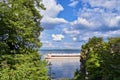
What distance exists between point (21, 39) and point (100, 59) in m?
27.8

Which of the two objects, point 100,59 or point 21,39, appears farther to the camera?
point 100,59

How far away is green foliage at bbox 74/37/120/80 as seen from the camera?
50.8m

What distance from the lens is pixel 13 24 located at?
35438 mm

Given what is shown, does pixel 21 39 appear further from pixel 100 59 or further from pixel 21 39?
pixel 100 59

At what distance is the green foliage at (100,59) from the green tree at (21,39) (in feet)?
38.6

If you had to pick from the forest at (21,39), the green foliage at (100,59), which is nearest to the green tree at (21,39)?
the forest at (21,39)

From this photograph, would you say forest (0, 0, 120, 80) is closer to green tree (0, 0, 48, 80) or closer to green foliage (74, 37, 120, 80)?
green tree (0, 0, 48, 80)

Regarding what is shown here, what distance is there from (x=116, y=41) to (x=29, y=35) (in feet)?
89.4

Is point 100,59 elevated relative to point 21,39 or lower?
lower

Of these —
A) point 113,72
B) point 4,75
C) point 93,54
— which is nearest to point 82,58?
point 93,54

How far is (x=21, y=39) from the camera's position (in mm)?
37312

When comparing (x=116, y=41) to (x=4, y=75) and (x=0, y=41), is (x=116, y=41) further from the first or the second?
(x=4, y=75)

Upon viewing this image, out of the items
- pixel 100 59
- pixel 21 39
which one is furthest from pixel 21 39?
pixel 100 59

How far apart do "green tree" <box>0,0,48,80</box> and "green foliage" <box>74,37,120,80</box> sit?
38.6 feet
